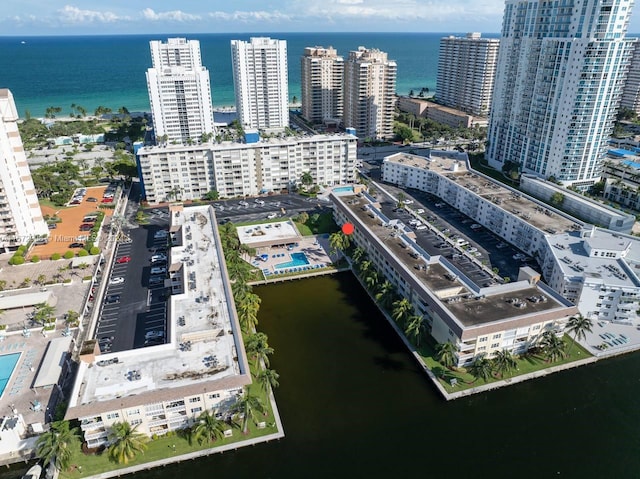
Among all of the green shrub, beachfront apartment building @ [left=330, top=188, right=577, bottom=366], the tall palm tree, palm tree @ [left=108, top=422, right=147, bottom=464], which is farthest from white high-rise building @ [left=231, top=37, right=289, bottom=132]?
palm tree @ [left=108, top=422, right=147, bottom=464]

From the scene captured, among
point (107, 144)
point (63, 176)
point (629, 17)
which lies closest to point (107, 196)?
point (63, 176)

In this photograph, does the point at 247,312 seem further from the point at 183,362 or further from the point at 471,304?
the point at 471,304

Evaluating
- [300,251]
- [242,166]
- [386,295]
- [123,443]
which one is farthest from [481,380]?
[242,166]

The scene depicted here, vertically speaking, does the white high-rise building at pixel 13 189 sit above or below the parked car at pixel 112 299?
above

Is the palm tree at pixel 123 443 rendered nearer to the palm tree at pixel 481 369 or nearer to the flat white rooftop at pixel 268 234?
the palm tree at pixel 481 369

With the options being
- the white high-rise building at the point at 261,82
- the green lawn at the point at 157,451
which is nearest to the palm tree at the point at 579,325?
the green lawn at the point at 157,451

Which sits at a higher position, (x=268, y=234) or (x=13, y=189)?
(x=13, y=189)

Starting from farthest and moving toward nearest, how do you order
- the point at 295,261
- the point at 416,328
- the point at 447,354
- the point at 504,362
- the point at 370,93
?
the point at 370,93, the point at 295,261, the point at 416,328, the point at 447,354, the point at 504,362

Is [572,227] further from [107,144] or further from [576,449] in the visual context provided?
[107,144]
